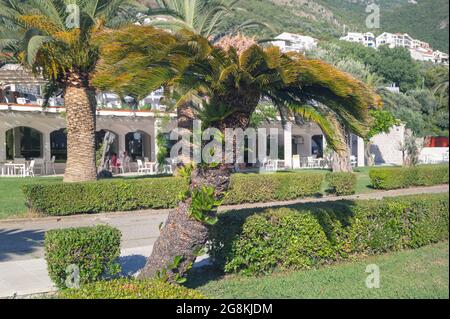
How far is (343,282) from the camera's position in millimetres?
6965

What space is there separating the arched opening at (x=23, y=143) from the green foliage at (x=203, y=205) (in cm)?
2674

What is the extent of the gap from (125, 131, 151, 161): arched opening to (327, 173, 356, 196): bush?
58.0 ft

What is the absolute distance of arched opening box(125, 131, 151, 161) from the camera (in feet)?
121

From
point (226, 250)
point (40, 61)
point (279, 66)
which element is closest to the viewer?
point (279, 66)

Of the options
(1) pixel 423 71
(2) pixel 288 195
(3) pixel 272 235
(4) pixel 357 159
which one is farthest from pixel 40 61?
(1) pixel 423 71

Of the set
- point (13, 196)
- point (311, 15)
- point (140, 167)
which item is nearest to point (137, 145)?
point (140, 167)

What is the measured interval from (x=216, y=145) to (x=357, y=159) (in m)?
36.5

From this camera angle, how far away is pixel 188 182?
667 cm

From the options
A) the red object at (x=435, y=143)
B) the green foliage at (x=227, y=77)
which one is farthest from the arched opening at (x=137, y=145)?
the green foliage at (x=227, y=77)

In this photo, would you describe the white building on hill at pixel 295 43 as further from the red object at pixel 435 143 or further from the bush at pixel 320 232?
the red object at pixel 435 143

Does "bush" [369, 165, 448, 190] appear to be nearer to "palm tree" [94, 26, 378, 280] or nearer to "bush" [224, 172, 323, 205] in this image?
"bush" [224, 172, 323, 205]

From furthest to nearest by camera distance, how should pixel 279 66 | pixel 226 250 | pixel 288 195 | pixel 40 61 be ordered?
pixel 288 195 → pixel 40 61 → pixel 226 250 → pixel 279 66

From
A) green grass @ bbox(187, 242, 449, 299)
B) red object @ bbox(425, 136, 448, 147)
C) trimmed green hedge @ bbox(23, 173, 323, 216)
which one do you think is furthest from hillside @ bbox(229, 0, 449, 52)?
green grass @ bbox(187, 242, 449, 299)
